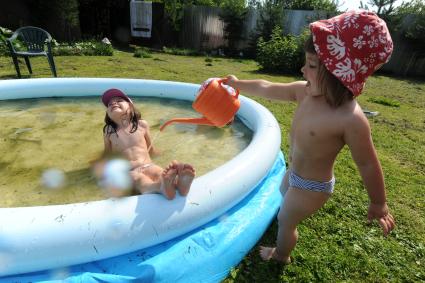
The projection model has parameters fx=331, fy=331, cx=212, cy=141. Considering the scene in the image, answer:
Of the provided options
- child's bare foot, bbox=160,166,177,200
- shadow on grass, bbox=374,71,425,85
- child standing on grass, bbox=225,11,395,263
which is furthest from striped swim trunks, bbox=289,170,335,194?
shadow on grass, bbox=374,71,425,85

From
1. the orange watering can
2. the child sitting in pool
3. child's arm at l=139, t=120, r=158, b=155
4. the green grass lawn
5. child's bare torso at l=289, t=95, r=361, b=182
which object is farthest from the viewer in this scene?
child's arm at l=139, t=120, r=158, b=155

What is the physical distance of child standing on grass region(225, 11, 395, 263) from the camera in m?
1.45

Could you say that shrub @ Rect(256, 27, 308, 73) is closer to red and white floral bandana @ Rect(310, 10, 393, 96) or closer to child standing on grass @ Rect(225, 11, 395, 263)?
child standing on grass @ Rect(225, 11, 395, 263)

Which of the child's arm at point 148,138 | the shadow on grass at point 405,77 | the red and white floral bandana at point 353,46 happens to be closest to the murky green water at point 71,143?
the child's arm at point 148,138

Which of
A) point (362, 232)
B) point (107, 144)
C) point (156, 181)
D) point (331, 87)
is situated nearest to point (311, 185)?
point (331, 87)

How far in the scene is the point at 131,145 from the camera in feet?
9.37

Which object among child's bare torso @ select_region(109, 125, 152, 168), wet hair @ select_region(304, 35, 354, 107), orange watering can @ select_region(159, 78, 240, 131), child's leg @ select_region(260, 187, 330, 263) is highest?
wet hair @ select_region(304, 35, 354, 107)

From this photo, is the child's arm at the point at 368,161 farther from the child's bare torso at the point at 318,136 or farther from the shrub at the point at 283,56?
the shrub at the point at 283,56

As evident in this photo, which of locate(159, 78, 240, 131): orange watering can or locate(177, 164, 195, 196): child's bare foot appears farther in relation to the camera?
locate(159, 78, 240, 131): orange watering can

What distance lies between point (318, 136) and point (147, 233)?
1000 mm

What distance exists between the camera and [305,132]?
170cm

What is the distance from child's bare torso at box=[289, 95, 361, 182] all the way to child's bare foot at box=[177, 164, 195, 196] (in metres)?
0.58

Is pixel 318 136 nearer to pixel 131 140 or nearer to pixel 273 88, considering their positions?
pixel 273 88

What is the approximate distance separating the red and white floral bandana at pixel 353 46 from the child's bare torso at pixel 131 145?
177 cm
